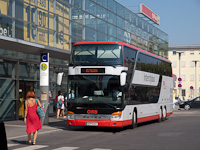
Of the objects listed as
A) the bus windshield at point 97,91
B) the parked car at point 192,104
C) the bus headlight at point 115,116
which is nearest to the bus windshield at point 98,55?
the bus windshield at point 97,91

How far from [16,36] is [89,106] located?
6068 mm

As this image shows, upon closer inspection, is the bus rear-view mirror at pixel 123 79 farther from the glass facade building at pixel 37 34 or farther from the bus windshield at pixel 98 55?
the glass facade building at pixel 37 34

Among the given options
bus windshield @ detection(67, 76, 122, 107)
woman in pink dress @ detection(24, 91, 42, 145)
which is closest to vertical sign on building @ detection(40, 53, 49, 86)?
bus windshield @ detection(67, 76, 122, 107)

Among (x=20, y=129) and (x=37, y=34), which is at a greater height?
(x=37, y=34)

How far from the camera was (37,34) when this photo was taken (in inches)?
883

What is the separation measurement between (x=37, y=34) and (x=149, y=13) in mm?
24114

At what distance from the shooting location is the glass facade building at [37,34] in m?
20.0

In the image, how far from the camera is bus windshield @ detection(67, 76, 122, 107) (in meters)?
16.3

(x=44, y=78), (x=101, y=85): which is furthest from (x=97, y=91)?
(x=44, y=78)

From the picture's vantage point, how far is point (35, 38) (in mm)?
22109

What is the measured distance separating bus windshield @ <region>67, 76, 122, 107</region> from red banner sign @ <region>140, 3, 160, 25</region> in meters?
26.4

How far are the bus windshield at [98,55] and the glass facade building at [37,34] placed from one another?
10.7 ft

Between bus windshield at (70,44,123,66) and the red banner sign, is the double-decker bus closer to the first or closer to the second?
bus windshield at (70,44,123,66)

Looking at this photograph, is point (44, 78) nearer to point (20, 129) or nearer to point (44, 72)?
point (44, 72)
